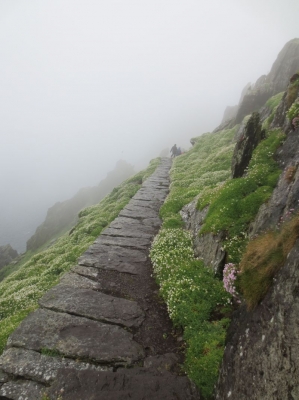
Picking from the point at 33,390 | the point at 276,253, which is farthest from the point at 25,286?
the point at 276,253

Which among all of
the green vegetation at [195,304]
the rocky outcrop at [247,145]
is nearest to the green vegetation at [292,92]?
the rocky outcrop at [247,145]

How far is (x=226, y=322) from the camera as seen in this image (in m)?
7.79

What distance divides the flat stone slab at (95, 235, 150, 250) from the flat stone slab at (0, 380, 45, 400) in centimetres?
801

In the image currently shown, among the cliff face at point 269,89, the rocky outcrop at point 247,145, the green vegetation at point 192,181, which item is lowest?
the green vegetation at point 192,181

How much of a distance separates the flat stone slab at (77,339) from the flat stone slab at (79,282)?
1.82 m

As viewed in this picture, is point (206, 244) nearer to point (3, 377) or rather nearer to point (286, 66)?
point (3, 377)

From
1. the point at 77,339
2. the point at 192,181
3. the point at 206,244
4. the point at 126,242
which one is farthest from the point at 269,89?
the point at 77,339

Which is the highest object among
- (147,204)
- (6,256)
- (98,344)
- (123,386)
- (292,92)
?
(292,92)

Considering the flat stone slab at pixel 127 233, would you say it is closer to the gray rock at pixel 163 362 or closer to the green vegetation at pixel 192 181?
the green vegetation at pixel 192 181

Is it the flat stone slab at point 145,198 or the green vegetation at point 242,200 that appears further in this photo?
the flat stone slab at point 145,198

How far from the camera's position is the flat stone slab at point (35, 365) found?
6587mm

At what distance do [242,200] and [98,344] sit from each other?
7987 millimetres

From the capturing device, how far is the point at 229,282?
7609 millimetres

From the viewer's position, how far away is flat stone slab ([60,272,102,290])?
1048 centimetres
